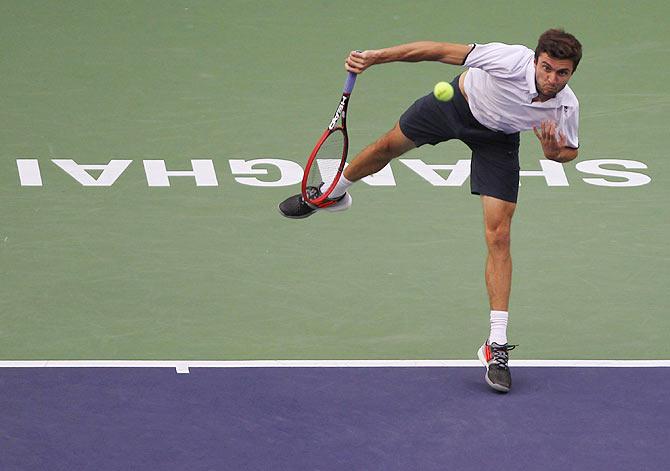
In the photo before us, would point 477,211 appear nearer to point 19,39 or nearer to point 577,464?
point 577,464

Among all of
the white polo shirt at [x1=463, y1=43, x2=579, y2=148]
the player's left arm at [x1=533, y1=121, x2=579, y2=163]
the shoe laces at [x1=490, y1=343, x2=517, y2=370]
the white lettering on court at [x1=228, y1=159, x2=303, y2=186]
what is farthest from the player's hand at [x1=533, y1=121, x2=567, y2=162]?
the white lettering on court at [x1=228, y1=159, x2=303, y2=186]

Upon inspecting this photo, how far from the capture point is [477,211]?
33.2 feet

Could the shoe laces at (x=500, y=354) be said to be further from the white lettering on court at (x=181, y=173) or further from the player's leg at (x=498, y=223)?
the white lettering on court at (x=181, y=173)

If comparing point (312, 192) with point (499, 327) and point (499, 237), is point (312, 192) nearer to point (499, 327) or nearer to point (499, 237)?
point (499, 237)

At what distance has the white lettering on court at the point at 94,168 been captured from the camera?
10.4 metres

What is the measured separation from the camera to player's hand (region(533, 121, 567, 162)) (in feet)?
25.1

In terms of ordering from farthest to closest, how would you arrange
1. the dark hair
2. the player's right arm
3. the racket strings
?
the racket strings → the player's right arm → the dark hair

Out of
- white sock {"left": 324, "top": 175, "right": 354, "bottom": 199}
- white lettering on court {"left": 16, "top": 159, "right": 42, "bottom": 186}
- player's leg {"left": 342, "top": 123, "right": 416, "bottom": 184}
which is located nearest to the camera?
player's leg {"left": 342, "top": 123, "right": 416, "bottom": 184}

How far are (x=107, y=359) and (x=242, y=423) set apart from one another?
3.57ft

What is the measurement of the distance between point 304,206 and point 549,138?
6.82 ft

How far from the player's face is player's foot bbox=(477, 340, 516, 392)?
1.37 meters

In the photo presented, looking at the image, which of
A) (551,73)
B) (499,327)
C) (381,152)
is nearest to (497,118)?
(551,73)

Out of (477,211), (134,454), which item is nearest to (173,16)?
(477,211)

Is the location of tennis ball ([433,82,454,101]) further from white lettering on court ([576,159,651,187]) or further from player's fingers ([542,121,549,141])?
white lettering on court ([576,159,651,187])
